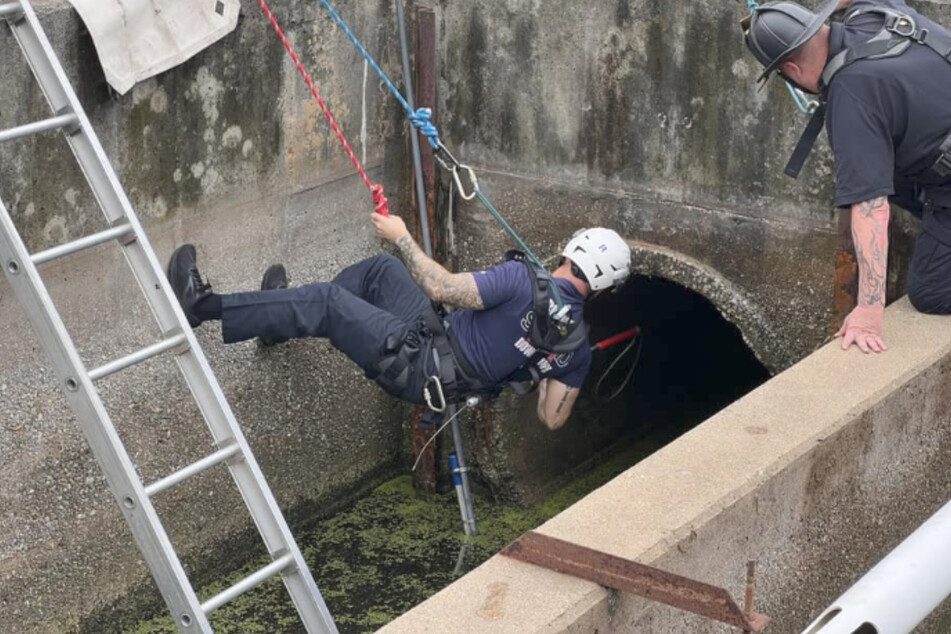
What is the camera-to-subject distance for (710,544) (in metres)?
4.80

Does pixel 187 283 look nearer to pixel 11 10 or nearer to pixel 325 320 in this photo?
pixel 325 320

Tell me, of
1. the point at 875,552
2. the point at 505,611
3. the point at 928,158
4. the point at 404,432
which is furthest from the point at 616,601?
the point at 404,432

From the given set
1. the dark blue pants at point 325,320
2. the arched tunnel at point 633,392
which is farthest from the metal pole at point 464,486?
the dark blue pants at point 325,320

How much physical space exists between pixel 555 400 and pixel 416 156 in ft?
5.80

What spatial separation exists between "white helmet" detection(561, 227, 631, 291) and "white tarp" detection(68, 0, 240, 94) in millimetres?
1953

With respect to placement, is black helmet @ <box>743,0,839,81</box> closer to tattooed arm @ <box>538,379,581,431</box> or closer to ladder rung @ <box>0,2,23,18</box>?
tattooed arm @ <box>538,379,581,431</box>

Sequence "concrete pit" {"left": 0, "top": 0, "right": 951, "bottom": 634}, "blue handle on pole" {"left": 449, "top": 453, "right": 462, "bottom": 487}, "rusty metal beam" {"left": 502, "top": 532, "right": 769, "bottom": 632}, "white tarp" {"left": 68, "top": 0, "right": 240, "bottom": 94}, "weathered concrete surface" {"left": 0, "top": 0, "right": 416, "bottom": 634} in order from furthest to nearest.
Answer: "blue handle on pole" {"left": 449, "top": 453, "right": 462, "bottom": 487}, "weathered concrete surface" {"left": 0, "top": 0, "right": 416, "bottom": 634}, "white tarp" {"left": 68, "top": 0, "right": 240, "bottom": 94}, "concrete pit" {"left": 0, "top": 0, "right": 951, "bottom": 634}, "rusty metal beam" {"left": 502, "top": 532, "right": 769, "bottom": 632}

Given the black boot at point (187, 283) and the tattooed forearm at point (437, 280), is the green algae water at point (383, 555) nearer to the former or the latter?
the black boot at point (187, 283)

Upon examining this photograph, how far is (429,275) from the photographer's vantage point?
7.14 meters

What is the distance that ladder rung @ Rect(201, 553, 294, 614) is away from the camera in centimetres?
509

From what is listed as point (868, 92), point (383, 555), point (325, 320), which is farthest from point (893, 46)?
point (383, 555)

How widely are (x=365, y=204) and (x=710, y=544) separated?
A: 4.49m

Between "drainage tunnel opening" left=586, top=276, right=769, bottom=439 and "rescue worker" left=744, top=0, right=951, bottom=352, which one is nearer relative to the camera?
"rescue worker" left=744, top=0, right=951, bottom=352

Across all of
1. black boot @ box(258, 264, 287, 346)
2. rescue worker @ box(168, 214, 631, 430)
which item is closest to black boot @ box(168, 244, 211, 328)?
rescue worker @ box(168, 214, 631, 430)
